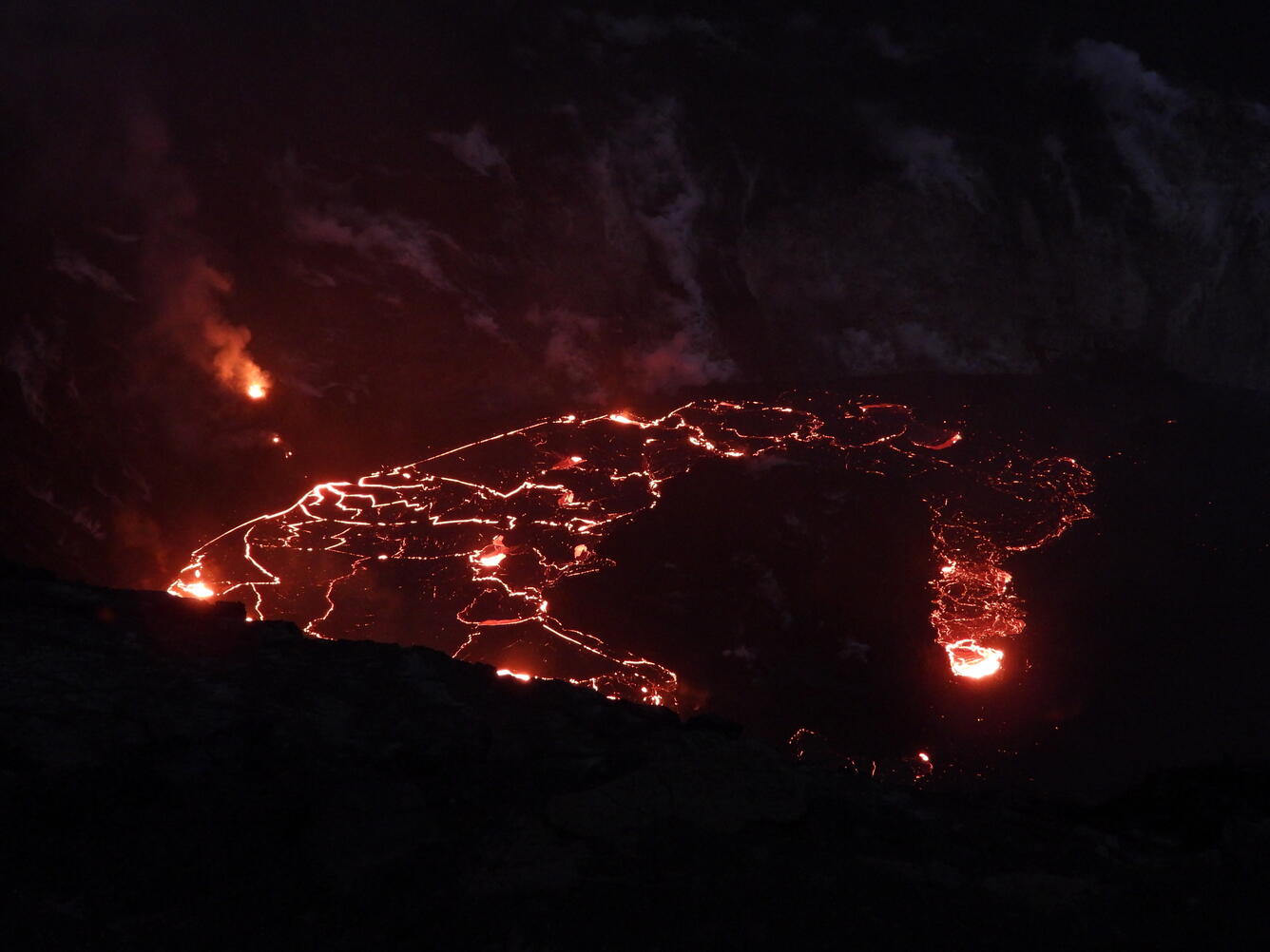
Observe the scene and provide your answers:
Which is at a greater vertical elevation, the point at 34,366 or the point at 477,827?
the point at 34,366

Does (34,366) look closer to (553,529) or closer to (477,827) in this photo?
(553,529)

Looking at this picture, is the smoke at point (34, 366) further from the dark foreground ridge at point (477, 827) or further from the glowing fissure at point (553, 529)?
the dark foreground ridge at point (477, 827)

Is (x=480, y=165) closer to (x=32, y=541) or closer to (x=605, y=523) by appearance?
(x=605, y=523)

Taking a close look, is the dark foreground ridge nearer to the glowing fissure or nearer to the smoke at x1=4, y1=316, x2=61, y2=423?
the glowing fissure

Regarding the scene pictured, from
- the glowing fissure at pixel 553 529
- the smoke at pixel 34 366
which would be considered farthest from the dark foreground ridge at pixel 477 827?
the smoke at pixel 34 366

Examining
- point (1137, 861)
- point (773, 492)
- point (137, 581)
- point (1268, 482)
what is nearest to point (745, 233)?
point (773, 492)

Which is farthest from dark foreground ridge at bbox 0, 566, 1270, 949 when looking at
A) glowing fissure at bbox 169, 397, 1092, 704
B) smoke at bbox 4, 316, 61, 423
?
smoke at bbox 4, 316, 61, 423

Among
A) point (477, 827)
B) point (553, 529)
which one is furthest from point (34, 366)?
point (477, 827)
